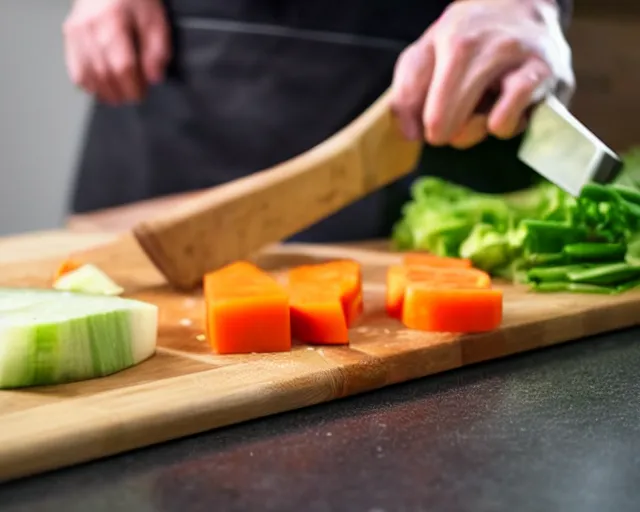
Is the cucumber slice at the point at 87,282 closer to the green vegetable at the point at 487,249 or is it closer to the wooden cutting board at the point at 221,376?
the wooden cutting board at the point at 221,376

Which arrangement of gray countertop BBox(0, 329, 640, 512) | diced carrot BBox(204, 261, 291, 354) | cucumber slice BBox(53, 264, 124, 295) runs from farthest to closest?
cucumber slice BBox(53, 264, 124, 295), diced carrot BBox(204, 261, 291, 354), gray countertop BBox(0, 329, 640, 512)

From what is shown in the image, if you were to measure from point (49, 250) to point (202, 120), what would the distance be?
49 cm

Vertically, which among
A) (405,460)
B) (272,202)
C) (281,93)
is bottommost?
(405,460)

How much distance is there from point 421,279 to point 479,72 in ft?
1.08

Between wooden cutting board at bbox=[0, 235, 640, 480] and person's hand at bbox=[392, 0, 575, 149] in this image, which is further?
person's hand at bbox=[392, 0, 575, 149]

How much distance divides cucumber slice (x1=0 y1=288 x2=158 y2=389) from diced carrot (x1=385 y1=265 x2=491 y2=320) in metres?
0.29

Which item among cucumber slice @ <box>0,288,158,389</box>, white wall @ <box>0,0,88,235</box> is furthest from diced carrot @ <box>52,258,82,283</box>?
white wall @ <box>0,0,88,235</box>

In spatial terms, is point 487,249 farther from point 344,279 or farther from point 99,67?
point 99,67

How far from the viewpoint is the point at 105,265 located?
138 centimetres

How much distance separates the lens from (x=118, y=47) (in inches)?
69.7

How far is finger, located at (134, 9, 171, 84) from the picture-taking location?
181 centimetres

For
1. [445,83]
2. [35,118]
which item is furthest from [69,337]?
[35,118]

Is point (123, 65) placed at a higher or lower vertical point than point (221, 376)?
higher

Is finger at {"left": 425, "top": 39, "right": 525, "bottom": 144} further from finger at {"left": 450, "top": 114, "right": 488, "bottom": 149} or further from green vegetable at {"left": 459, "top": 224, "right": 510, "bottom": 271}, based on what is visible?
green vegetable at {"left": 459, "top": 224, "right": 510, "bottom": 271}
